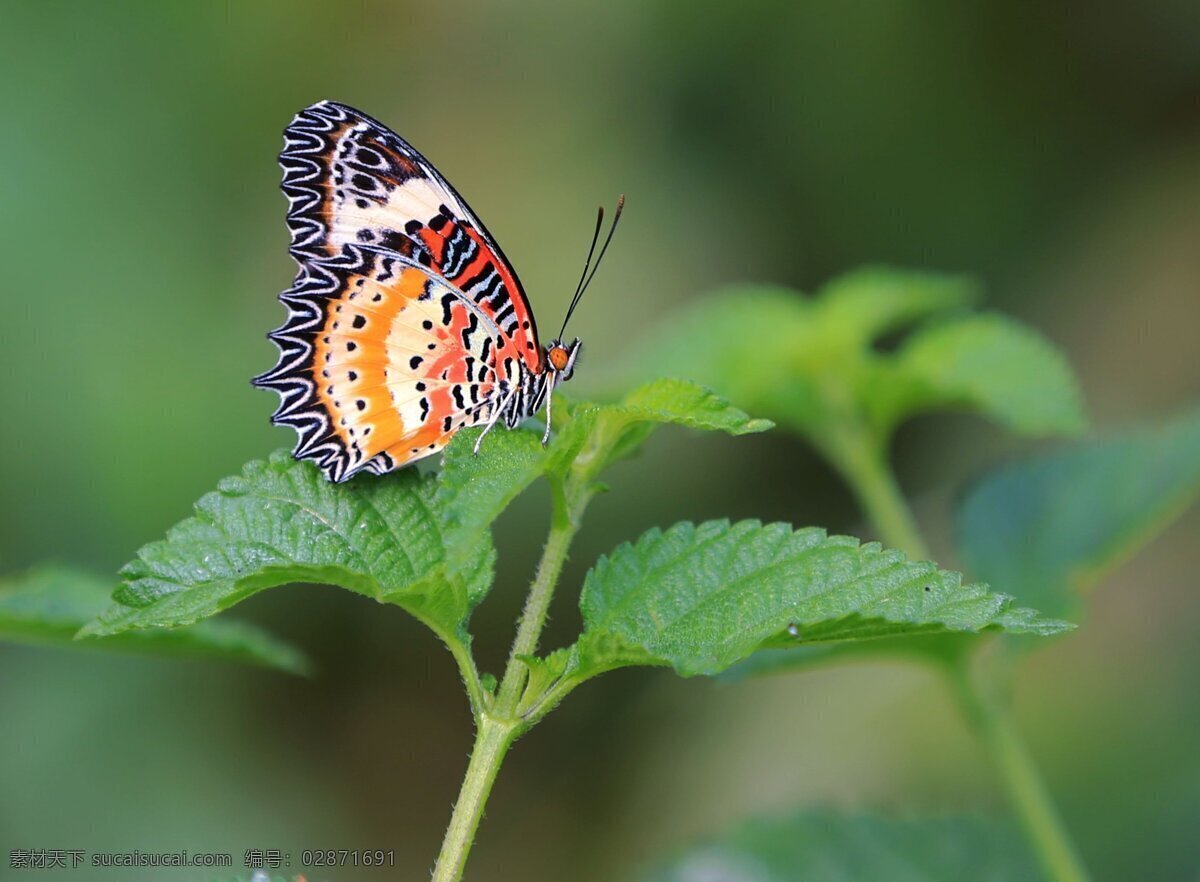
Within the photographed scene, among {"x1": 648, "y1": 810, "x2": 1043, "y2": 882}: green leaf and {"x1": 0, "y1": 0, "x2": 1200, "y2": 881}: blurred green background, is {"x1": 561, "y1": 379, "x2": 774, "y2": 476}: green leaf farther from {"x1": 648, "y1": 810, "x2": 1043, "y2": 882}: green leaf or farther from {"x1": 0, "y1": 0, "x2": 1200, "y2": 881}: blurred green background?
{"x1": 0, "y1": 0, "x2": 1200, "y2": 881}: blurred green background

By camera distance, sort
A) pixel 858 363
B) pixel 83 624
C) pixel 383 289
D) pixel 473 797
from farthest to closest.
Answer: pixel 858 363, pixel 383 289, pixel 83 624, pixel 473 797

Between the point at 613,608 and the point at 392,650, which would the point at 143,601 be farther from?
the point at 392,650

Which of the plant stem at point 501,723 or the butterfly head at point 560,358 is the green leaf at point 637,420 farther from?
the butterfly head at point 560,358

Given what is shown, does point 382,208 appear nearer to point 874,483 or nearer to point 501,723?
point 501,723

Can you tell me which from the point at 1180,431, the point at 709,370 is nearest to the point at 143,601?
the point at 709,370

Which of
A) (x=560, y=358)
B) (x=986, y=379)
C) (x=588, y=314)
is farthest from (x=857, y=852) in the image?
(x=588, y=314)
